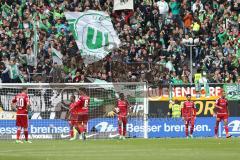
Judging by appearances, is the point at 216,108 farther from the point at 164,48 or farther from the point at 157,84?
the point at 164,48

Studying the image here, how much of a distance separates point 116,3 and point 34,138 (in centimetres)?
915

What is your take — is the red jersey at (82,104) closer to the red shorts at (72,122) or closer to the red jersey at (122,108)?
the red shorts at (72,122)

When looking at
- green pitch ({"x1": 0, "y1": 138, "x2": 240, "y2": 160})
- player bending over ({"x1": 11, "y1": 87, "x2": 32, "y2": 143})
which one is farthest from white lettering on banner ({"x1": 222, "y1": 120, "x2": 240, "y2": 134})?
green pitch ({"x1": 0, "y1": 138, "x2": 240, "y2": 160})

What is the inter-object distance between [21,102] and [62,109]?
4.32 m

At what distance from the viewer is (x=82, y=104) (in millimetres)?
32875

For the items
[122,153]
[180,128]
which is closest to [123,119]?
[180,128]

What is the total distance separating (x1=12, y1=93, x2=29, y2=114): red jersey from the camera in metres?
30.4

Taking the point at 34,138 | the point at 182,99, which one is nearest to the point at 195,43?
the point at 182,99

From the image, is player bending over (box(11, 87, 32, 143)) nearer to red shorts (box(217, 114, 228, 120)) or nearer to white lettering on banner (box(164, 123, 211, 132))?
white lettering on banner (box(164, 123, 211, 132))

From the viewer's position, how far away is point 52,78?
3544 centimetres

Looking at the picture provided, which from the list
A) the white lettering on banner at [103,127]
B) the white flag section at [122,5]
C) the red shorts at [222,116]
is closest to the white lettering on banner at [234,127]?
the red shorts at [222,116]

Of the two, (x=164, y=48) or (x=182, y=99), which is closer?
(x=182, y=99)

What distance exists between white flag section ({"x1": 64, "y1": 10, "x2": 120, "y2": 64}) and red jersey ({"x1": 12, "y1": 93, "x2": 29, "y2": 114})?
5.97m

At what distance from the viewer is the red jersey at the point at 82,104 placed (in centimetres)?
3281
